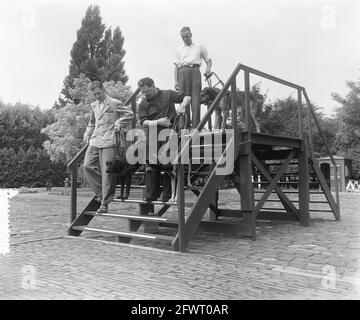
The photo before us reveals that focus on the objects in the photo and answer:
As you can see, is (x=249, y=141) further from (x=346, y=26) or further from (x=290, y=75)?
(x=290, y=75)

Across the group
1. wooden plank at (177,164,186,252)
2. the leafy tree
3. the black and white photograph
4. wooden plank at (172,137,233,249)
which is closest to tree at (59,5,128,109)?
the leafy tree

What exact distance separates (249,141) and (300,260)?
2267 millimetres

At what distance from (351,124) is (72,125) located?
18.8 meters

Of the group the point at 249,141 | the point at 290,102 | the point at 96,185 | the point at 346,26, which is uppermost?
the point at 290,102

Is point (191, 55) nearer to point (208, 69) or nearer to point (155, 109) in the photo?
point (208, 69)

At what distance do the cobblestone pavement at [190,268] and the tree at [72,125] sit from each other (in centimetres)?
1772

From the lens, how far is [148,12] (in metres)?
6.06

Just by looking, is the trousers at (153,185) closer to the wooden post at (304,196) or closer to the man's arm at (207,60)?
the man's arm at (207,60)

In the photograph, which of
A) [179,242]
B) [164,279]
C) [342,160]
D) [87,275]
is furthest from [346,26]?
[342,160]

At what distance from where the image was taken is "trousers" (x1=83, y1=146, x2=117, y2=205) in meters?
6.36

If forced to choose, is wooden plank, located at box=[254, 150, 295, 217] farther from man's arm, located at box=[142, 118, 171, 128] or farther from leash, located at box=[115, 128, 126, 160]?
leash, located at box=[115, 128, 126, 160]

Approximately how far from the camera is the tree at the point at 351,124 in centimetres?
2881

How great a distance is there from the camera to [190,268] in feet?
14.8

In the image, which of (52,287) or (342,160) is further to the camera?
(342,160)
